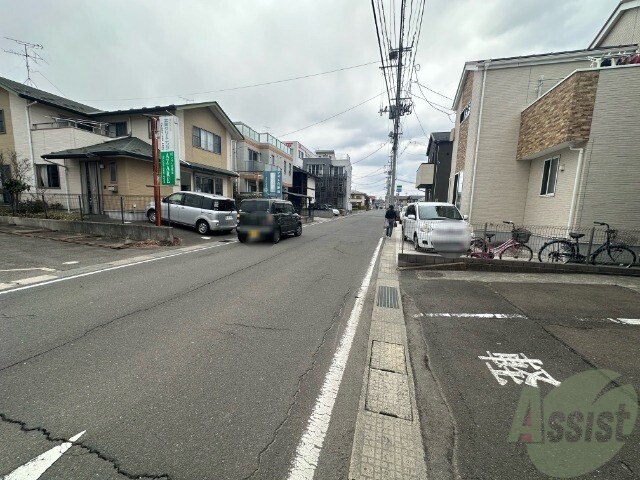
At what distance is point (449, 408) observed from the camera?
255 cm

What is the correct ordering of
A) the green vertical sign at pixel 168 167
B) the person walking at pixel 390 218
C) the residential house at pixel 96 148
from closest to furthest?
the green vertical sign at pixel 168 167 < the person walking at pixel 390 218 < the residential house at pixel 96 148

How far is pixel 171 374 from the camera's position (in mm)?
2875

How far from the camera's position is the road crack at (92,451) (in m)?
1.79

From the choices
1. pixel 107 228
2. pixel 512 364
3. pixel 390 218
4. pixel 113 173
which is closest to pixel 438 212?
pixel 390 218

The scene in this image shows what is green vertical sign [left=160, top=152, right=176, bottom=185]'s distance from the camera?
1173 cm

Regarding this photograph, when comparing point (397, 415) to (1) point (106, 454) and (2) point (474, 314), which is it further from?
(2) point (474, 314)

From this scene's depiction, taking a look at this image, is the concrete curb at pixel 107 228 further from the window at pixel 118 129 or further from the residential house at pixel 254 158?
the residential house at pixel 254 158

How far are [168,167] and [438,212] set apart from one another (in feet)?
35.5

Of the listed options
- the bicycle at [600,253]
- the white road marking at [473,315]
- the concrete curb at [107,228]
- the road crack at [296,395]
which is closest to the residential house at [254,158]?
the concrete curb at [107,228]

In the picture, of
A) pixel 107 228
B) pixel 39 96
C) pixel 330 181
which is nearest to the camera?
pixel 107 228

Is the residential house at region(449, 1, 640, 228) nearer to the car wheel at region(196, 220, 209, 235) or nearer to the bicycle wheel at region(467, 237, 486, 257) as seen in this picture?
the bicycle wheel at region(467, 237, 486, 257)

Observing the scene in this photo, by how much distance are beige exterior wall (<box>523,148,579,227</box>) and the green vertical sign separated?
14.1 m

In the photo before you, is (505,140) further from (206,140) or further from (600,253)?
(206,140)

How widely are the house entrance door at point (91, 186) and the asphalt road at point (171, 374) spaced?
1232 centimetres
